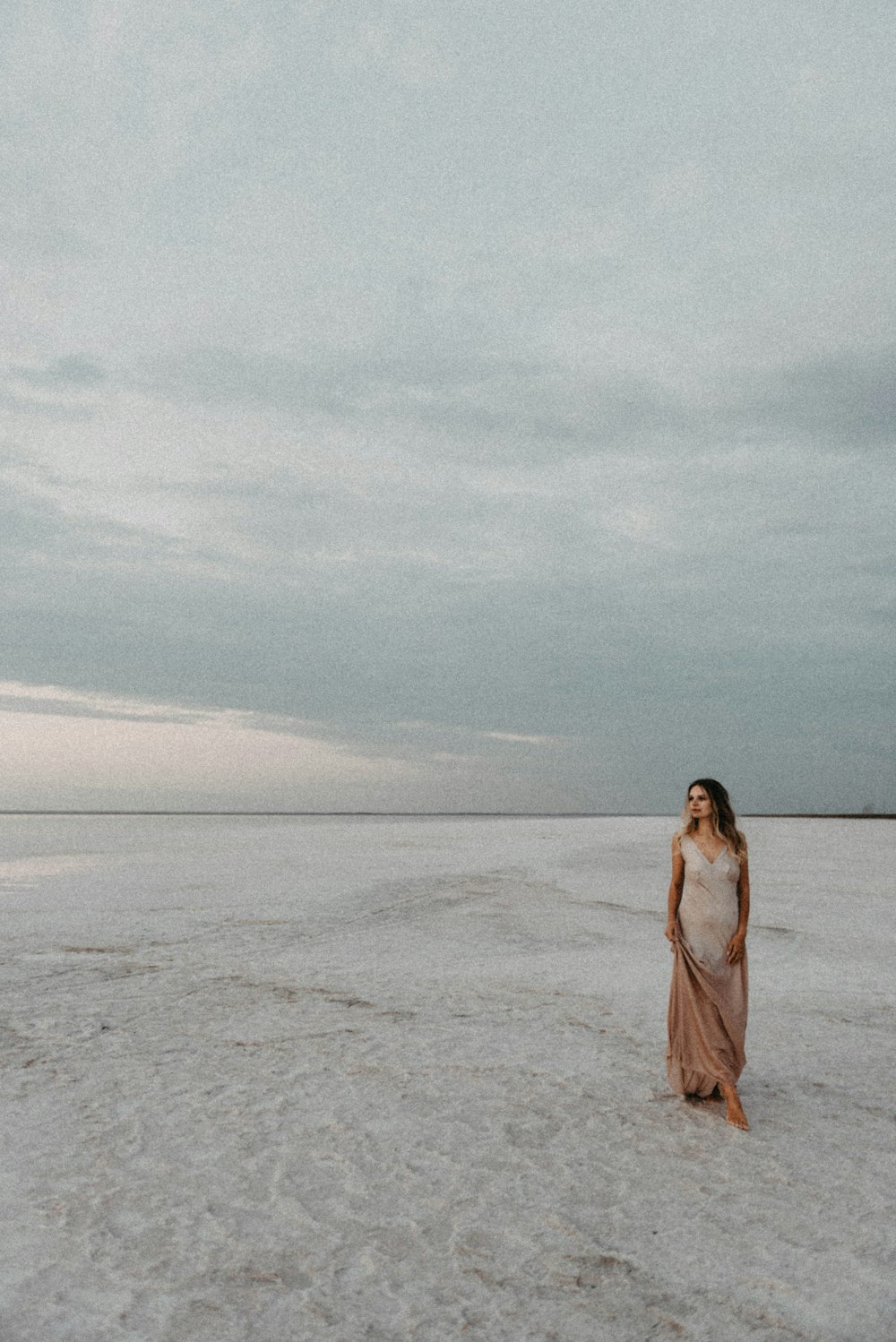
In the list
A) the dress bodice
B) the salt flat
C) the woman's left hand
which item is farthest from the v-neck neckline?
the salt flat

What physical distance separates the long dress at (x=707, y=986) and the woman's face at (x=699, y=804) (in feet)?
0.61

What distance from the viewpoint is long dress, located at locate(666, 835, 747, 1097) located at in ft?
17.0

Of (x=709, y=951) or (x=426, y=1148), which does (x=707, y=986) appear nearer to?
(x=709, y=951)

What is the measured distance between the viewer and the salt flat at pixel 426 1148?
3.40 m

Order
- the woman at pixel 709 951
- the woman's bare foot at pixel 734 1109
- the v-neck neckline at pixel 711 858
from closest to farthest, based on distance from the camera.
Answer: the woman's bare foot at pixel 734 1109 < the woman at pixel 709 951 < the v-neck neckline at pixel 711 858

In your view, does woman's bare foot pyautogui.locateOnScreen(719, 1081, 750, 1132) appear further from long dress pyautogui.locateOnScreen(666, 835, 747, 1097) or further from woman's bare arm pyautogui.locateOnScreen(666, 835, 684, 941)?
woman's bare arm pyautogui.locateOnScreen(666, 835, 684, 941)

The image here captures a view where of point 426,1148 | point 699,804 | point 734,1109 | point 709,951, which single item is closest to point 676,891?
point 709,951

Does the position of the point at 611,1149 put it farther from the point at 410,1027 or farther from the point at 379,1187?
the point at 410,1027

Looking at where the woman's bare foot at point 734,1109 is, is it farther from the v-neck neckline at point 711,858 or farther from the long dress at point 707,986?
the v-neck neckline at point 711,858

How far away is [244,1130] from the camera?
4934 millimetres

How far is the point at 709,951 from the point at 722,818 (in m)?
0.74

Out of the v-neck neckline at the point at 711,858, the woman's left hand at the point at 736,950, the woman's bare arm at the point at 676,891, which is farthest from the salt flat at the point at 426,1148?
the v-neck neckline at the point at 711,858

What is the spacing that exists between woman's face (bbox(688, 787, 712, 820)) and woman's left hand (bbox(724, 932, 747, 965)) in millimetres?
660

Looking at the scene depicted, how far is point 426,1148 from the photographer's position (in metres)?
4.75
